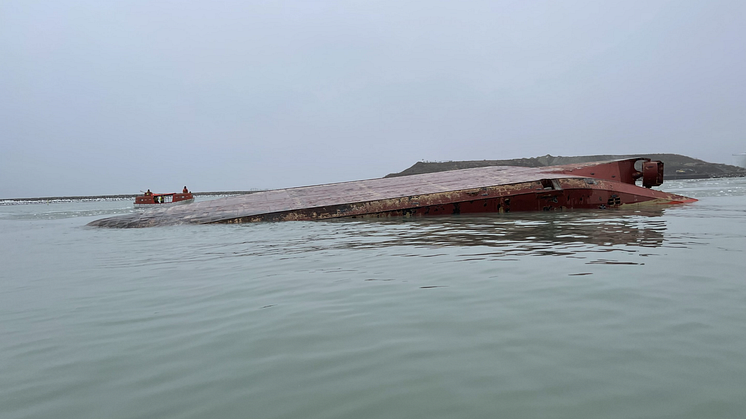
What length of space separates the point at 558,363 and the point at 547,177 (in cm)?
1187

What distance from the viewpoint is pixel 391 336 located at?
111 inches

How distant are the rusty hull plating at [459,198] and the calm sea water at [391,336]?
6462 millimetres

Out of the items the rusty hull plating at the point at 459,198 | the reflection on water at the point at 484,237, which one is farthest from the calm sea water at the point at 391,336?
the rusty hull plating at the point at 459,198

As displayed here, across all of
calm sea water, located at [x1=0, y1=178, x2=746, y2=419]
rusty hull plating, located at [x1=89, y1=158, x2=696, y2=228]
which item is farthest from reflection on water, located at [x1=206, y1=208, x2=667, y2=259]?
rusty hull plating, located at [x1=89, y1=158, x2=696, y2=228]

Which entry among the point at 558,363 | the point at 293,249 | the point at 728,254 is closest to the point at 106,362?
the point at 558,363

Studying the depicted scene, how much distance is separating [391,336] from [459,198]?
1017 cm

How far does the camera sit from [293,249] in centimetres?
716

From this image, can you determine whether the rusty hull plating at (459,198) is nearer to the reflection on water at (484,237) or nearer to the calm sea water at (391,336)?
the reflection on water at (484,237)

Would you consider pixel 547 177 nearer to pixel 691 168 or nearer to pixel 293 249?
pixel 293 249

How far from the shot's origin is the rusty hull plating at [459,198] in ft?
41.5

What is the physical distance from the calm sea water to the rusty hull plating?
6462 mm

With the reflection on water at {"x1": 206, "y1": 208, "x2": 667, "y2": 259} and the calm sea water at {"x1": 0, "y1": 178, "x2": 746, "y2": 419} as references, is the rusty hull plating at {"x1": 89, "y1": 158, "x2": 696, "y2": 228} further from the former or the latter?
the calm sea water at {"x1": 0, "y1": 178, "x2": 746, "y2": 419}

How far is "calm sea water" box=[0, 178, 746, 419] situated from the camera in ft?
6.46

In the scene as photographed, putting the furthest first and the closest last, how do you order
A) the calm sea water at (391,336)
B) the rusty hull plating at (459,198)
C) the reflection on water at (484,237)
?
the rusty hull plating at (459,198) < the reflection on water at (484,237) < the calm sea water at (391,336)
